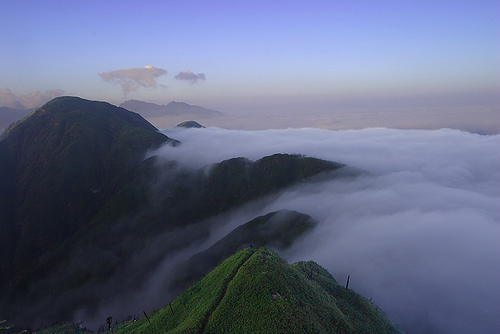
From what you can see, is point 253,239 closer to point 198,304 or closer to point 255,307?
point 198,304

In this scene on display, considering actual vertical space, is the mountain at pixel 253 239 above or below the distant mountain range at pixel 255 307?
below

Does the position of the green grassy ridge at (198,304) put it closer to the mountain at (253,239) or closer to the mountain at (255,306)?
the mountain at (255,306)

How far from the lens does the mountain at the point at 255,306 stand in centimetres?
3953

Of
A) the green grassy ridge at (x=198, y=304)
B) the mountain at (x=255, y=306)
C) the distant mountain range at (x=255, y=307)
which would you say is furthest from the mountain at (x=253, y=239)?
the green grassy ridge at (x=198, y=304)

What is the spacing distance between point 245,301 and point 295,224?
97980mm

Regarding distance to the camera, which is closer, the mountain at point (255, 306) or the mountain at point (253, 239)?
the mountain at point (255, 306)

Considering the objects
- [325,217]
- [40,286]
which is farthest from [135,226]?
[325,217]

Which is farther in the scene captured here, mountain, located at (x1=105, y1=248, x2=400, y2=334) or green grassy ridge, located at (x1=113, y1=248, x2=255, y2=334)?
green grassy ridge, located at (x1=113, y1=248, x2=255, y2=334)

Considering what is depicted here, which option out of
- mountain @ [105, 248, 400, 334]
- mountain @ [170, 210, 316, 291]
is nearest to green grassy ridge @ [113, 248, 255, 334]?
mountain @ [105, 248, 400, 334]

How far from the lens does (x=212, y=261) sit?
465ft

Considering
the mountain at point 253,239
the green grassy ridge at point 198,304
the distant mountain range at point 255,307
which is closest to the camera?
the distant mountain range at point 255,307

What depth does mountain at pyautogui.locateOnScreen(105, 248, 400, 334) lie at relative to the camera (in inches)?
1556

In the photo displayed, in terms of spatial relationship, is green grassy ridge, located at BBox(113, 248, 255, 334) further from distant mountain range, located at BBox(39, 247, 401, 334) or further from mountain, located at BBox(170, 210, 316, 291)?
mountain, located at BBox(170, 210, 316, 291)

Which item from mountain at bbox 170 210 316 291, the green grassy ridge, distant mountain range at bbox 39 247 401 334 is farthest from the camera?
mountain at bbox 170 210 316 291
